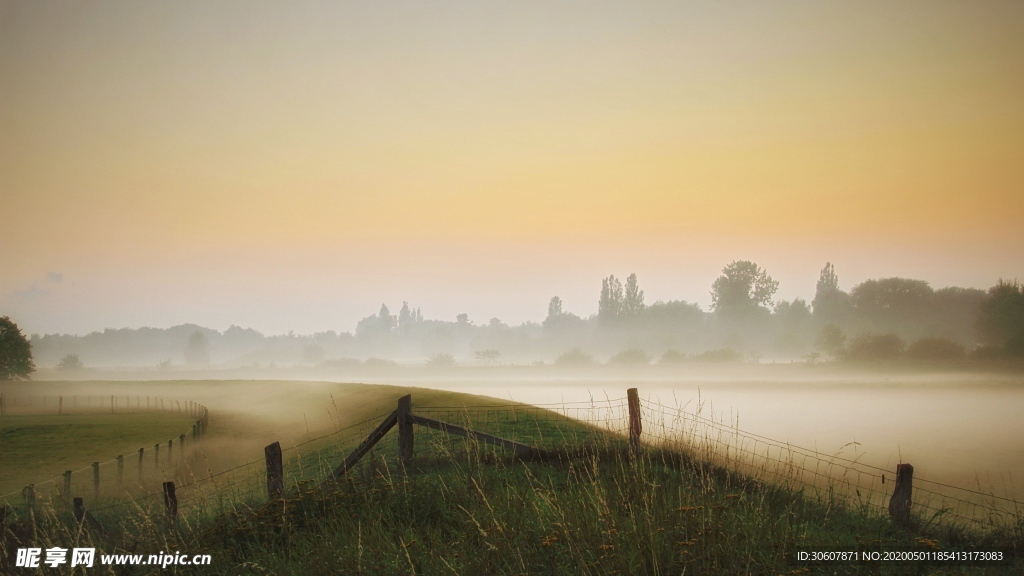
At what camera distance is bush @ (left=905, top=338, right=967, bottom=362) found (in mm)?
100375

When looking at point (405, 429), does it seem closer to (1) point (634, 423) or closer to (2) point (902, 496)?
(1) point (634, 423)

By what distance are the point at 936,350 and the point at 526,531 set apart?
118m

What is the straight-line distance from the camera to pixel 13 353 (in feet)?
311

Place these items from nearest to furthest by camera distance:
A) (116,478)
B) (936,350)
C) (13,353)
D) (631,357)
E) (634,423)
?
(634,423) < (116,478) < (13,353) < (936,350) < (631,357)

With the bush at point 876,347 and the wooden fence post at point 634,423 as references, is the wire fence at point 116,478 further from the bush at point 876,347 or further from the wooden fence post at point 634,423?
the bush at point 876,347

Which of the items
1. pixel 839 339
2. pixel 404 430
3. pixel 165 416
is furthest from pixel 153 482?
pixel 839 339

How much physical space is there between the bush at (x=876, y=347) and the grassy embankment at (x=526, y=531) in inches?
4556

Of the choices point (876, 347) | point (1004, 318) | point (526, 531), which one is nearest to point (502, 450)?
point (526, 531)

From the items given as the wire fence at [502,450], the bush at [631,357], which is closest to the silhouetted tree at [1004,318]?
the wire fence at [502,450]

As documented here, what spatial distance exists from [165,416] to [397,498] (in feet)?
201

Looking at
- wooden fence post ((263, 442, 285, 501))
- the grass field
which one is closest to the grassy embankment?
wooden fence post ((263, 442, 285, 501))

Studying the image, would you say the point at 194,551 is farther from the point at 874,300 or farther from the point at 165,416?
the point at 874,300

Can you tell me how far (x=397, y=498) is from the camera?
37.4 ft

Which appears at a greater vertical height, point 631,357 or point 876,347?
point 876,347
